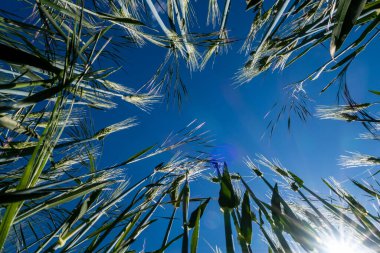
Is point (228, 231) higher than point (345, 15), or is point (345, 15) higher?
point (345, 15)

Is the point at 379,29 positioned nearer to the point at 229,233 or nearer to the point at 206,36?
the point at 206,36

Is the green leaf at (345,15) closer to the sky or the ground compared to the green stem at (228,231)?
closer to the sky

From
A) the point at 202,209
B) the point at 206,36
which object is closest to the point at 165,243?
the point at 202,209

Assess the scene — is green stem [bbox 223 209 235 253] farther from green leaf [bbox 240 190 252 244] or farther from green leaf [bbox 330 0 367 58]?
green leaf [bbox 330 0 367 58]

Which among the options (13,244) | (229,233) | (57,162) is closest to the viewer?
(229,233)

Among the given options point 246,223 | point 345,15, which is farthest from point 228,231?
point 345,15

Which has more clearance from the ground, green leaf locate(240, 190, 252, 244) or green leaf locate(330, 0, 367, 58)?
green leaf locate(330, 0, 367, 58)

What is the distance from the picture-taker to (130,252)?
2.45 feet

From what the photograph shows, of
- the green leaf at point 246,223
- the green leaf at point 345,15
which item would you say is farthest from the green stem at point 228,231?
the green leaf at point 345,15

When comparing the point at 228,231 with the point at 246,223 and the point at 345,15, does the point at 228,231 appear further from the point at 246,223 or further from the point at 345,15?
the point at 345,15

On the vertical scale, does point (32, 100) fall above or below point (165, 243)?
above

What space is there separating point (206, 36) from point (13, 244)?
91 centimetres

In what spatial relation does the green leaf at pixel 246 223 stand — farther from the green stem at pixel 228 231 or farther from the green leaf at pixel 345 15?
the green leaf at pixel 345 15

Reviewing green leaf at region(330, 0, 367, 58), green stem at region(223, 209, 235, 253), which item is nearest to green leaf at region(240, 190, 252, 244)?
green stem at region(223, 209, 235, 253)
